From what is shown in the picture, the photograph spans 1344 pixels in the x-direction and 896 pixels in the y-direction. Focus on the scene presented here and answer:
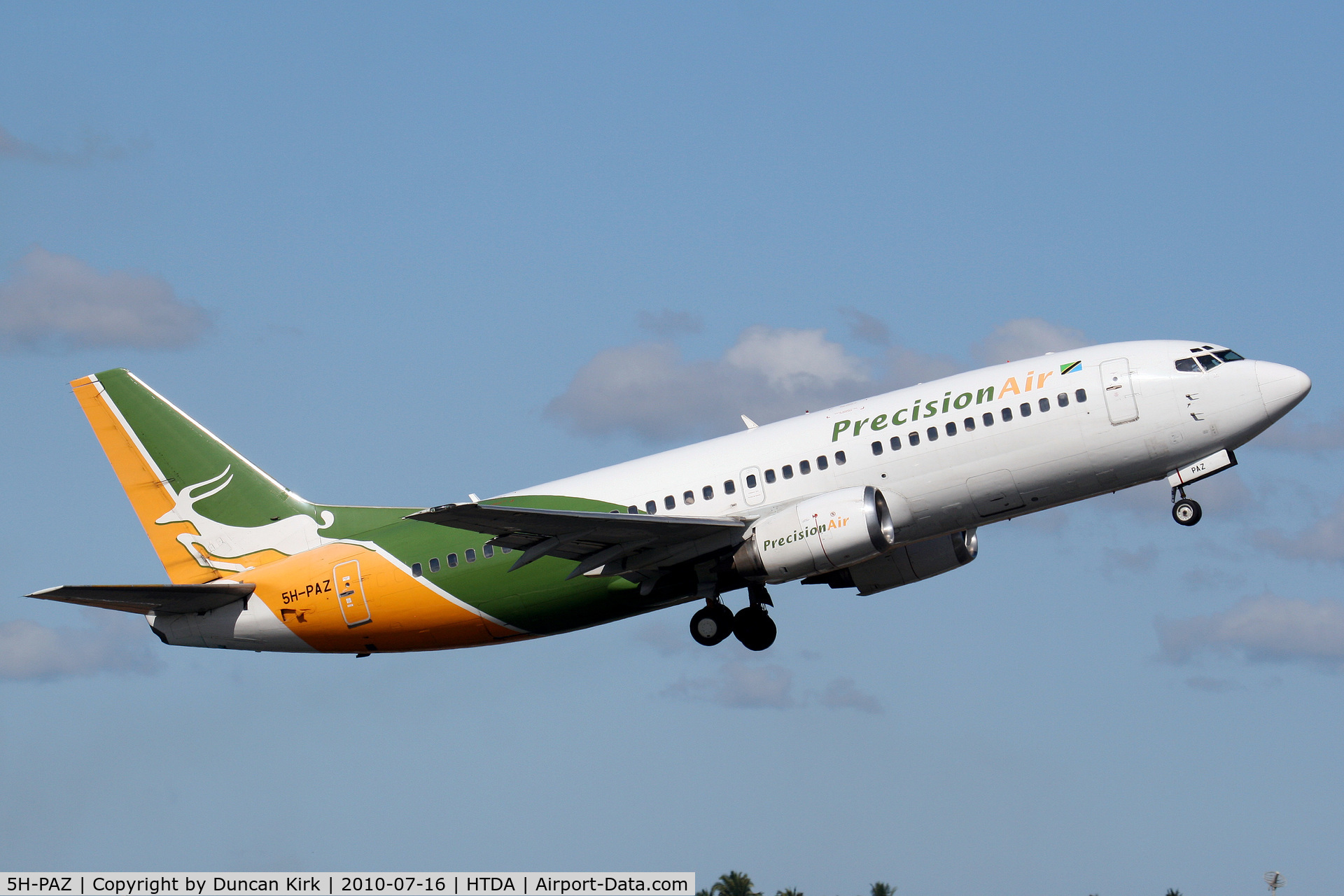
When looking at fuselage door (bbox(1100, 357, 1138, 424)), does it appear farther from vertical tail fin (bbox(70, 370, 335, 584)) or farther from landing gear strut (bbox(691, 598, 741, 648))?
vertical tail fin (bbox(70, 370, 335, 584))

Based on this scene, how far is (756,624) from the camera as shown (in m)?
39.3

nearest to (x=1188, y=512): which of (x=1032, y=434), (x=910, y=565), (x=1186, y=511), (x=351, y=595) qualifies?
(x=1186, y=511)

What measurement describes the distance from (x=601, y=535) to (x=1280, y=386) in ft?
53.9

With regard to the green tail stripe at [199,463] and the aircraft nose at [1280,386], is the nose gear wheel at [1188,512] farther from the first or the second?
the green tail stripe at [199,463]

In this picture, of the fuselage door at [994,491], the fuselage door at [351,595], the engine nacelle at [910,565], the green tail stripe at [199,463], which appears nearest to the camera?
the fuselage door at [994,491]

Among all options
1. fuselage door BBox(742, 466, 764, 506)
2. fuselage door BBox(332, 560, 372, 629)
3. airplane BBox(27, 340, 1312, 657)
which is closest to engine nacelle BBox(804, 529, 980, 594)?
airplane BBox(27, 340, 1312, 657)

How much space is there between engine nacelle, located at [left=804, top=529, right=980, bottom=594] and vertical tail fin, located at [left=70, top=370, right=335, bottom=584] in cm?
1471

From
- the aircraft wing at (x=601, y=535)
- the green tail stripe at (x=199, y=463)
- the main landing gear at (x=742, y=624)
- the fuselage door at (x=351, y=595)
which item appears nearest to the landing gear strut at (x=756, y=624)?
the main landing gear at (x=742, y=624)

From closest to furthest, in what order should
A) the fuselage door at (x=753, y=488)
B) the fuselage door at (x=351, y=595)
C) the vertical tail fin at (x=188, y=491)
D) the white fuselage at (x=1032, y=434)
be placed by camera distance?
the white fuselage at (x=1032, y=434)
the fuselage door at (x=753, y=488)
the fuselage door at (x=351, y=595)
the vertical tail fin at (x=188, y=491)

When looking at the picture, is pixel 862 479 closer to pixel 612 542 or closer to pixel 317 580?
pixel 612 542

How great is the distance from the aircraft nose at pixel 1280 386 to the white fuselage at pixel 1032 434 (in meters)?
0.02

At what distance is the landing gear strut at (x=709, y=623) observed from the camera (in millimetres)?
38531

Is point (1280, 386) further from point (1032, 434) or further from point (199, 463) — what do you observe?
point (199, 463)

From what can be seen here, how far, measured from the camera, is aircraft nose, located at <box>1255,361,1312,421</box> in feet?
112
